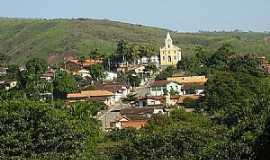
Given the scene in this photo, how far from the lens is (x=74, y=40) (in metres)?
113

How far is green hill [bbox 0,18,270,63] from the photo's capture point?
106500 millimetres

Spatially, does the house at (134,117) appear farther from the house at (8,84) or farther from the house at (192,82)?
the house at (8,84)

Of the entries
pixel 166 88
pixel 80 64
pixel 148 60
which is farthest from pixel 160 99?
pixel 148 60

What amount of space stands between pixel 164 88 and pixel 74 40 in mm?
57327

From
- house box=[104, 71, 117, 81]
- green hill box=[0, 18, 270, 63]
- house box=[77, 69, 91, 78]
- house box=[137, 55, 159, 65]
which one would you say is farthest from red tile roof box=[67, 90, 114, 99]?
green hill box=[0, 18, 270, 63]

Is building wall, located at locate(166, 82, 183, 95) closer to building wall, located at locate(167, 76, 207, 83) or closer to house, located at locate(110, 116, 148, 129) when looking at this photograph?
building wall, located at locate(167, 76, 207, 83)

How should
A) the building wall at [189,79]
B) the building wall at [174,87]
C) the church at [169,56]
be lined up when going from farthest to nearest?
the church at [169,56]
the building wall at [189,79]
the building wall at [174,87]

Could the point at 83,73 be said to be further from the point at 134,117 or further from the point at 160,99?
the point at 134,117

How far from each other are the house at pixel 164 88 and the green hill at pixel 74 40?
37.0m

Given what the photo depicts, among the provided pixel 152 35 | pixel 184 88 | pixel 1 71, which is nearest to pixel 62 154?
pixel 184 88

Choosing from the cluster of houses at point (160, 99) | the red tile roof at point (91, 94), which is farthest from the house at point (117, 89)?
the cluster of houses at point (160, 99)

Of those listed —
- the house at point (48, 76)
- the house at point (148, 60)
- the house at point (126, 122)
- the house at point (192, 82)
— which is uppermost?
the house at point (148, 60)

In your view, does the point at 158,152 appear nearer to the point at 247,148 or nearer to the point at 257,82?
the point at 247,148

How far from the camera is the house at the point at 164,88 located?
58.1 meters
